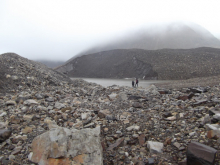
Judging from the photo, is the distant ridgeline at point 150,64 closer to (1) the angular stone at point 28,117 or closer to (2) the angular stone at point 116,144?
(2) the angular stone at point 116,144

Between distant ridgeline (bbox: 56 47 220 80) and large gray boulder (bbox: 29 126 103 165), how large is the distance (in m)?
41.0

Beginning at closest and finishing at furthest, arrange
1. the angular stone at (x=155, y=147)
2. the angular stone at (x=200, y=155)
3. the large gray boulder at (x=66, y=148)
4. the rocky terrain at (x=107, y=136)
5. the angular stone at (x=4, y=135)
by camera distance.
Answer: the angular stone at (x=200, y=155)
the large gray boulder at (x=66, y=148)
the rocky terrain at (x=107, y=136)
the angular stone at (x=155, y=147)
the angular stone at (x=4, y=135)

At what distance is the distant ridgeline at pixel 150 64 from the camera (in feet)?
136

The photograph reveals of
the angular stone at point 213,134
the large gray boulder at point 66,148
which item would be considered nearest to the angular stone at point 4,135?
the large gray boulder at point 66,148

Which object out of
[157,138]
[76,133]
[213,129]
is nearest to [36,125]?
[76,133]

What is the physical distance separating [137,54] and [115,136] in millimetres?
58190

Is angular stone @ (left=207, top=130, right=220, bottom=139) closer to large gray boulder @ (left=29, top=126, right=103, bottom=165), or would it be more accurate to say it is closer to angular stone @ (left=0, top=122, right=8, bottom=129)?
large gray boulder @ (left=29, top=126, right=103, bottom=165)

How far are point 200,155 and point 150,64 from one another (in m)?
50.5

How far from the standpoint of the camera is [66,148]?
288 centimetres

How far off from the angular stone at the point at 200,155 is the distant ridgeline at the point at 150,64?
40170 millimetres

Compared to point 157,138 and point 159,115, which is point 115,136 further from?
point 159,115

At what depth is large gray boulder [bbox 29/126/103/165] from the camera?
273 cm

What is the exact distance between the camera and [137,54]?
2357 inches

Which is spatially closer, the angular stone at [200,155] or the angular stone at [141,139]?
the angular stone at [200,155]
